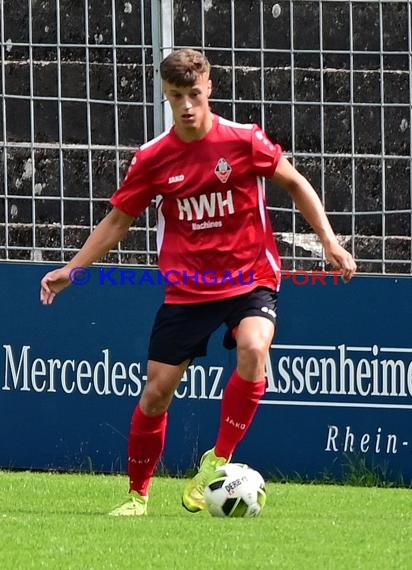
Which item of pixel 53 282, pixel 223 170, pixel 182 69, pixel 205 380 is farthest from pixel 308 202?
pixel 205 380

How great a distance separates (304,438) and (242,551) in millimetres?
3661

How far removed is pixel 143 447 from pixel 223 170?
1291mm

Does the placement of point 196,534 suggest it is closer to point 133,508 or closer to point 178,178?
point 133,508

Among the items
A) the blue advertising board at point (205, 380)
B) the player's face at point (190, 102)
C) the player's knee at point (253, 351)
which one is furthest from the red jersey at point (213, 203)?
the blue advertising board at point (205, 380)

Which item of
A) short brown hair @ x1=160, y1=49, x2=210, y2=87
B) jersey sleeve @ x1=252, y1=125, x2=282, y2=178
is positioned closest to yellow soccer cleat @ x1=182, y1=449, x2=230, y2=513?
jersey sleeve @ x1=252, y1=125, x2=282, y2=178

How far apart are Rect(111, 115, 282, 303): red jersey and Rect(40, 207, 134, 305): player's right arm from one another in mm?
193

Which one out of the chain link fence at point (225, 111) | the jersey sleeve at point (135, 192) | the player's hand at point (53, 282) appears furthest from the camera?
the chain link fence at point (225, 111)

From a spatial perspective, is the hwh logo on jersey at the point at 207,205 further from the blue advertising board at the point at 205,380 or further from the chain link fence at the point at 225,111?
the chain link fence at the point at 225,111

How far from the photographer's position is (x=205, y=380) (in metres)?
9.54

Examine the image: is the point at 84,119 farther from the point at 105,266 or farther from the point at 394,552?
the point at 394,552

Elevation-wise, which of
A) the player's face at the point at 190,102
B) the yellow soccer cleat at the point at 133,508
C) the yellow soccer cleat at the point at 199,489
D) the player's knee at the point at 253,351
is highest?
the player's face at the point at 190,102

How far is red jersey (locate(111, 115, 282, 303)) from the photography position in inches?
277

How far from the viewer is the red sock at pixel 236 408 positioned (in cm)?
702

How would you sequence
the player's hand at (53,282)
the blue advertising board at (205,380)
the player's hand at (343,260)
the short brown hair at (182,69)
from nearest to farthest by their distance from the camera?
the player's hand at (343,260)
the short brown hair at (182,69)
the player's hand at (53,282)
the blue advertising board at (205,380)
